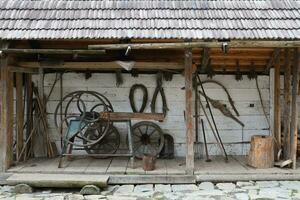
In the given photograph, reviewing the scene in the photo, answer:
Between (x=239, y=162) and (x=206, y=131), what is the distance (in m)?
0.99

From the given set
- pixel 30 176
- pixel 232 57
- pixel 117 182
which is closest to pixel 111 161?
pixel 117 182

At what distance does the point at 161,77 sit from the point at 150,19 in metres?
1.69

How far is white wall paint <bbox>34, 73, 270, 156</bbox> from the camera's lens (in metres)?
7.15

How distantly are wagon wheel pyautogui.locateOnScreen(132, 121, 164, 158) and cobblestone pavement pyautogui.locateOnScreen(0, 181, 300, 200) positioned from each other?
4.34ft

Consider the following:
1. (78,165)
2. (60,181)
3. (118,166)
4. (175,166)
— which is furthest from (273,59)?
(60,181)

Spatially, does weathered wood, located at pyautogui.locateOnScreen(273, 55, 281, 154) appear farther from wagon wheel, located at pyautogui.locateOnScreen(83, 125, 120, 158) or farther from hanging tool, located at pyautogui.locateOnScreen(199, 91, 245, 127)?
wagon wheel, located at pyautogui.locateOnScreen(83, 125, 120, 158)

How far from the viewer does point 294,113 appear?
585cm

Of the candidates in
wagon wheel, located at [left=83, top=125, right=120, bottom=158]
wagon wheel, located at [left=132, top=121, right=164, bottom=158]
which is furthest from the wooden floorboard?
wagon wheel, located at [left=83, top=125, right=120, bottom=158]

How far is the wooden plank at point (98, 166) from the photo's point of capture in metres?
5.74

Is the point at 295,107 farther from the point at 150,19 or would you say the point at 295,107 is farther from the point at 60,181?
the point at 60,181

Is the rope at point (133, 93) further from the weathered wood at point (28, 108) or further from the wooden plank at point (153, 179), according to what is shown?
the weathered wood at point (28, 108)

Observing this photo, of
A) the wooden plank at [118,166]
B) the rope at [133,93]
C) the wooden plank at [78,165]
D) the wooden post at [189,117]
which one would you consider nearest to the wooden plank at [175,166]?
the wooden post at [189,117]

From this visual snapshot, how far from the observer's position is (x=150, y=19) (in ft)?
18.6

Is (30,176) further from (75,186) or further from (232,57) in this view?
(232,57)
